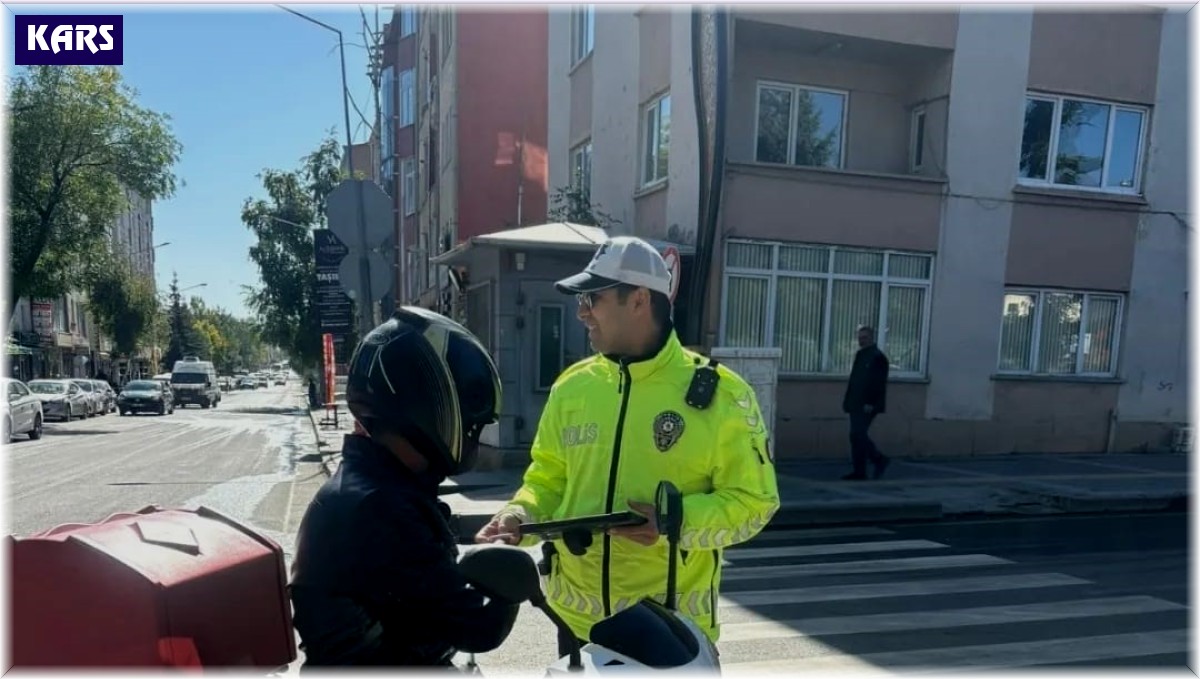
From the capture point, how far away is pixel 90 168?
21.4 m

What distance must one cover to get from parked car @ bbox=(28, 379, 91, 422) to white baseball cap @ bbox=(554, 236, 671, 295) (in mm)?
27159

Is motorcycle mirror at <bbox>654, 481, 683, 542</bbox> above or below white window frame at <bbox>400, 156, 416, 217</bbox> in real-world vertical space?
below

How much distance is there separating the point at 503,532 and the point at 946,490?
27.7 ft

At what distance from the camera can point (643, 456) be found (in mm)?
2098

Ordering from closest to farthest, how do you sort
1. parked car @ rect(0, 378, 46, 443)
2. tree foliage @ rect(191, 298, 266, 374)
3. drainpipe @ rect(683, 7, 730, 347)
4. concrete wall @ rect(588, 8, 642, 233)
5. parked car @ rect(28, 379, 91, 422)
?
drainpipe @ rect(683, 7, 730, 347) < concrete wall @ rect(588, 8, 642, 233) < parked car @ rect(0, 378, 46, 443) < parked car @ rect(28, 379, 91, 422) < tree foliage @ rect(191, 298, 266, 374)

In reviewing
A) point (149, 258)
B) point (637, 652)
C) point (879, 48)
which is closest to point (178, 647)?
point (637, 652)

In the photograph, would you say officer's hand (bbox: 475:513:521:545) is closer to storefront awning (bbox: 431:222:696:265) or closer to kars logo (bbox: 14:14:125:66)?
kars logo (bbox: 14:14:125:66)

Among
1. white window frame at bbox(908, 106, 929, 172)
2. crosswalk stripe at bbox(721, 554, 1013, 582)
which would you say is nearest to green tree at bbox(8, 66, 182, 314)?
white window frame at bbox(908, 106, 929, 172)

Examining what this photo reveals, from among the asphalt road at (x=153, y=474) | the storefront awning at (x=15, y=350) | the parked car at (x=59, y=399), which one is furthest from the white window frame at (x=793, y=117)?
the storefront awning at (x=15, y=350)

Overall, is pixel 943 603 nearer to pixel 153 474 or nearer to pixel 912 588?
pixel 912 588

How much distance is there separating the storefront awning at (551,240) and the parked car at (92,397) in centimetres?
2341

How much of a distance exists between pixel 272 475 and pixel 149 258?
46.8 metres

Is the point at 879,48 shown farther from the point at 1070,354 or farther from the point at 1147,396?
the point at 1147,396

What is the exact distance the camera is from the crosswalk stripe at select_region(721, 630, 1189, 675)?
3980 mm
